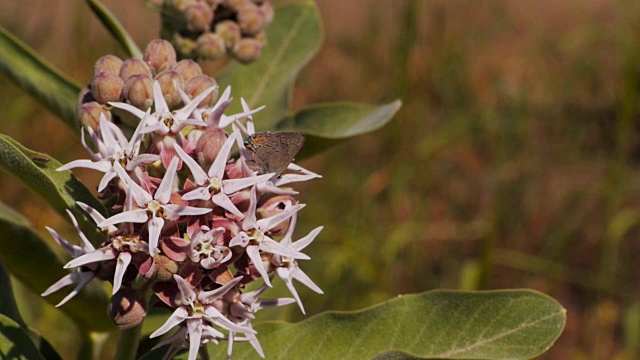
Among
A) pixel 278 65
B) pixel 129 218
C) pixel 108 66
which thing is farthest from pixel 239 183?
pixel 278 65

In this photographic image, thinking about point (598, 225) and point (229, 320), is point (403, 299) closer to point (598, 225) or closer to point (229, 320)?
point (229, 320)

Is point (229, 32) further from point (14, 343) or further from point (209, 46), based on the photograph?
point (14, 343)

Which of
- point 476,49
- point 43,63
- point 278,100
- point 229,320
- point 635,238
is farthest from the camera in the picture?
point 476,49

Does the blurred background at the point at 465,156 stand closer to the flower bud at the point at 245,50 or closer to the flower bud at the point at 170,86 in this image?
the flower bud at the point at 245,50

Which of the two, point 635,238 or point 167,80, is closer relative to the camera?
point 167,80

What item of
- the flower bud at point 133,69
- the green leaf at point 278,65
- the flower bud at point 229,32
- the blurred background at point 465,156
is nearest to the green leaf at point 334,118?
the green leaf at point 278,65

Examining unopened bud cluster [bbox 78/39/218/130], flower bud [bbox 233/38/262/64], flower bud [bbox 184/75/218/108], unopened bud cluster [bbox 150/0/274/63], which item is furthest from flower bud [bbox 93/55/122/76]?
flower bud [bbox 233/38/262/64]

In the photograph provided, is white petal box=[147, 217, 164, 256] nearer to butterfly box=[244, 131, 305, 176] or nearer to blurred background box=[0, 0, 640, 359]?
butterfly box=[244, 131, 305, 176]

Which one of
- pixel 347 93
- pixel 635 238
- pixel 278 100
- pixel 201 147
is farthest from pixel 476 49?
pixel 201 147
